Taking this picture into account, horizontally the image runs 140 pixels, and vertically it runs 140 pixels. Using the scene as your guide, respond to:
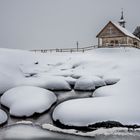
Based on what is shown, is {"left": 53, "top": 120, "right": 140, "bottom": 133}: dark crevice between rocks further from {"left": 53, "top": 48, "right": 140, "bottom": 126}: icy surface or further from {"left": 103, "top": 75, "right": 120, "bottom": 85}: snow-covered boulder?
{"left": 103, "top": 75, "right": 120, "bottom": 85}: snow-covered boulder

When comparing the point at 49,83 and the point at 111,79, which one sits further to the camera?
the point at 111,79

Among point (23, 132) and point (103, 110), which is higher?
point (103, 110)

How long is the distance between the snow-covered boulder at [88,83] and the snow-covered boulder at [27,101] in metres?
4.79

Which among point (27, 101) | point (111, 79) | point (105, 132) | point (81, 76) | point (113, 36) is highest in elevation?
point (113, 36)

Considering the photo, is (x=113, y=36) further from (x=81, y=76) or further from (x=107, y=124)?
A: (x=107, y=124)

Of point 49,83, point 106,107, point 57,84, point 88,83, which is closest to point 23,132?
point 106,107

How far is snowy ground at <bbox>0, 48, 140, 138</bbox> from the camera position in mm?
16859

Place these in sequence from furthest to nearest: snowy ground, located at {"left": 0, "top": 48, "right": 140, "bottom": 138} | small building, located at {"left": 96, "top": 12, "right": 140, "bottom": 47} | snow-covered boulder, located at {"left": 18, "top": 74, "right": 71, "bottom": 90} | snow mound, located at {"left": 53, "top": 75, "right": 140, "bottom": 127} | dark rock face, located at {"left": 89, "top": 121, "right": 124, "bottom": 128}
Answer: small building, located at {"left": 96, "top": 12, "right": 140, "bottom": 47} < snow-covered boulder, located at {"left": 18, "top": 74, "right": 71, "bottom": 90} < snowy ground, located at {"left": 0, "top": 48, "right": 140, "bottom": 138} < snow mound, located at {"left": 53, "top": 75, "right": 140, "bottom": 127} < dark rock face, located at {"left": 89, "top": 121, "right": 124, "bottom": 128}

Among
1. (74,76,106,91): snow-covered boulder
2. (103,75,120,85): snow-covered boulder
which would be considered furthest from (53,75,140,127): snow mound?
(103,75,120,85): snow-covered boulder

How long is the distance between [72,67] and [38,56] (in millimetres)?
7118

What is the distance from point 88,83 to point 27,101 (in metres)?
8.54

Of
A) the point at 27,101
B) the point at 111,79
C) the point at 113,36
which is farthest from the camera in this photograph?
the point at 113,36

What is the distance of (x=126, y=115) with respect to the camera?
16547 millimetres

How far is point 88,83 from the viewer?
26.3m
